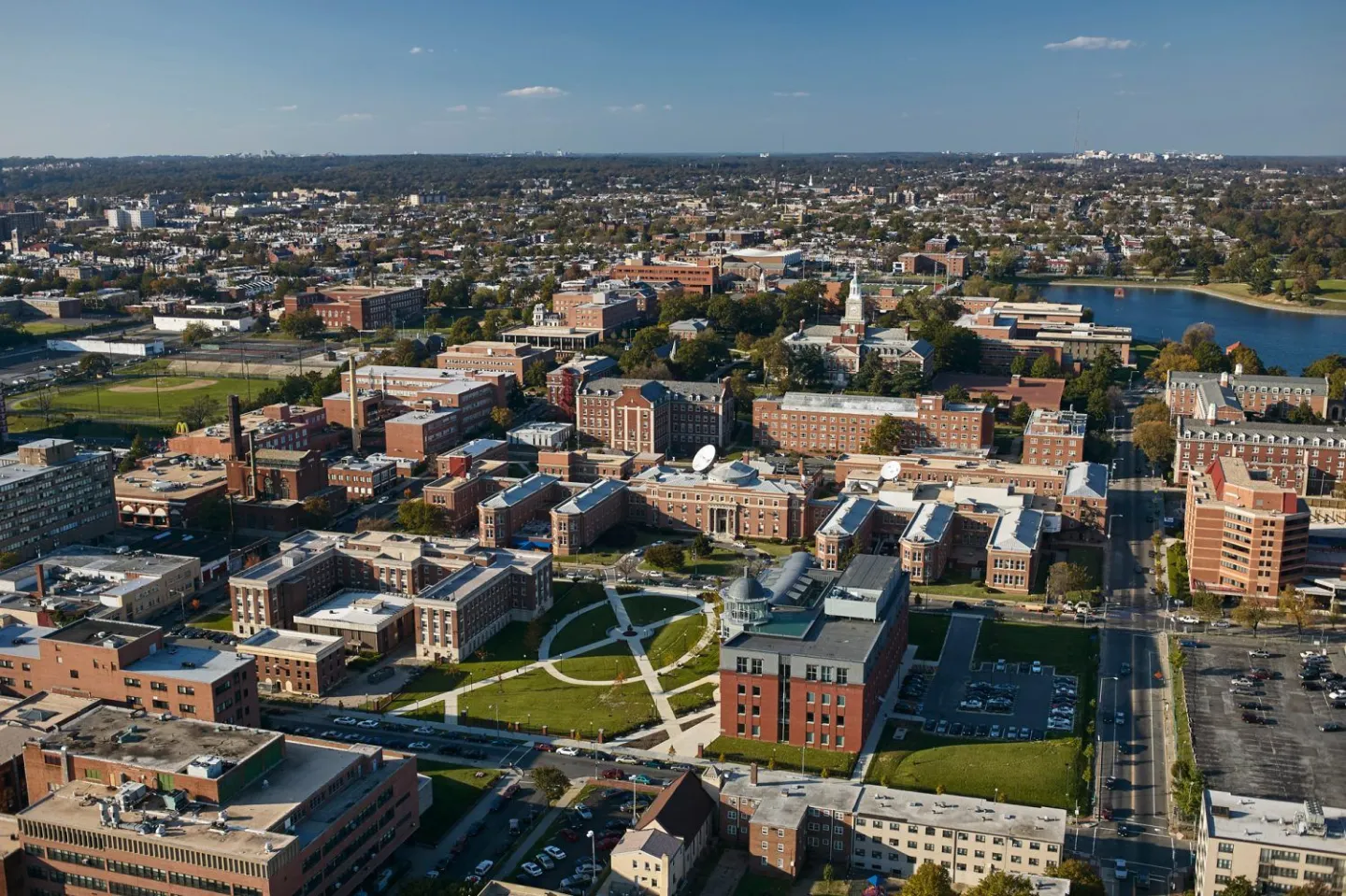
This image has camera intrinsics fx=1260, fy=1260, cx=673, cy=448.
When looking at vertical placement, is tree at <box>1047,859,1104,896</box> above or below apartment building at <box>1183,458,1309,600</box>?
below

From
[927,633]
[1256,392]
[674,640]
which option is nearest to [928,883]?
[674,640]

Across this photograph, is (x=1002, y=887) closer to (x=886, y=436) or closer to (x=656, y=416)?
(x=886, y=436)

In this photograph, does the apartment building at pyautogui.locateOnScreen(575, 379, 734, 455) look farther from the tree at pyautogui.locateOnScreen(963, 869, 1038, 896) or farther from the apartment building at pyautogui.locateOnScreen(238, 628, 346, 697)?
the tree at pyautogui.locateOnScreen(963, 869, 1038, 896)

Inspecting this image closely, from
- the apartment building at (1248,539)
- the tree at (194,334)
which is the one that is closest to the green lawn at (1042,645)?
the apartment building at (1248,539)

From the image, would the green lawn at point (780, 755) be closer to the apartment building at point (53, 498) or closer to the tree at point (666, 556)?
the tree at point (666, 556)

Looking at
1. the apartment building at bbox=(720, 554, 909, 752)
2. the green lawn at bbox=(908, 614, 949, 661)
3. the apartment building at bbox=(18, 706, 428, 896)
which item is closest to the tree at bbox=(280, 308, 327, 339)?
the green lawn at bbox=(908, 614, 949, 661)

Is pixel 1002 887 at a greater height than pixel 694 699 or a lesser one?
greater

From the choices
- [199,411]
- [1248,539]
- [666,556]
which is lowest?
[666,556]

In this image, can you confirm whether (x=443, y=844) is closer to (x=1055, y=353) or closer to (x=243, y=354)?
(x=1055, y=353)
